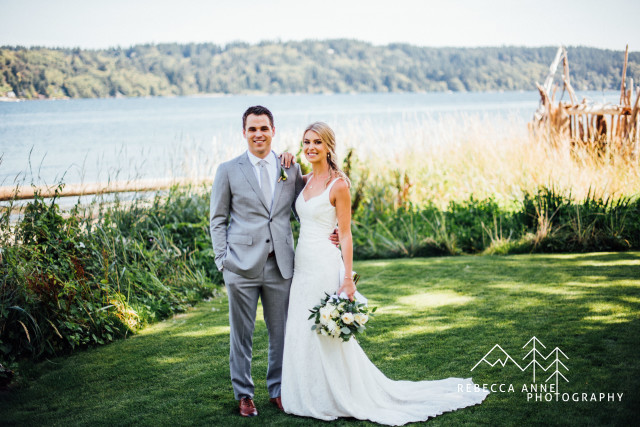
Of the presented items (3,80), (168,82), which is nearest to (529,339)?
(3,80)

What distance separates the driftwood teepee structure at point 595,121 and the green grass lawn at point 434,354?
148 inches

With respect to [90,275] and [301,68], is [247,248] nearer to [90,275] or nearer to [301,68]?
[90,275]

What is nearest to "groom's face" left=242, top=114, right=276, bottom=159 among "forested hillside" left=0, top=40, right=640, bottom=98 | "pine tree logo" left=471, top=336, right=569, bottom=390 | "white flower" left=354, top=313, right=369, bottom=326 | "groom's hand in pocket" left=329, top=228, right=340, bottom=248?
"groom's hand in pocket" left=329, top=228, right=340, bottom=248

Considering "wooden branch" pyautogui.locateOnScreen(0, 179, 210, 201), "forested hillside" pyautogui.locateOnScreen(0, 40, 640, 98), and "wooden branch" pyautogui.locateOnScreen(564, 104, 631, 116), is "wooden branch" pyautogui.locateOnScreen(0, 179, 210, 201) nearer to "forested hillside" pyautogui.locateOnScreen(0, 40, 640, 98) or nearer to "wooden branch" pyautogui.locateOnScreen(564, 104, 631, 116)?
"wooden branch" pyautogui.locateOnScreen(564, 104, 631, 116)

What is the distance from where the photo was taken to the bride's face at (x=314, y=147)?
3.34 m

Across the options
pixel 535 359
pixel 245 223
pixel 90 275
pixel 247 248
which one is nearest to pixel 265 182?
pixel 245 223

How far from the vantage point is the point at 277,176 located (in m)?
3.47

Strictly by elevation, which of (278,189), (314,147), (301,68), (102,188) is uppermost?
(301,68)

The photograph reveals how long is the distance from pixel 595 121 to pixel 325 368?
9.52 m

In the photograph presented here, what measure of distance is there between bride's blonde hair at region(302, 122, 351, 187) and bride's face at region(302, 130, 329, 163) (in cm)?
2

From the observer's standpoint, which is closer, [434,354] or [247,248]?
[247,248]

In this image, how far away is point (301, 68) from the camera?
3413 inches

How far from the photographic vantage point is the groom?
A: 3320 mm

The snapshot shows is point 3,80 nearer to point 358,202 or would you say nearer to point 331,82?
point 358,202
